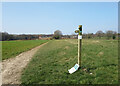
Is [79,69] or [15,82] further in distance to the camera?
[79,69]

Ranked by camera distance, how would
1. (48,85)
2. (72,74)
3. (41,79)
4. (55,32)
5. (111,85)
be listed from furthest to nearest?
(55,32)
(72,74)
(41,79)
(48,85)
(111,85)

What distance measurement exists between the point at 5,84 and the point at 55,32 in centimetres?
12291

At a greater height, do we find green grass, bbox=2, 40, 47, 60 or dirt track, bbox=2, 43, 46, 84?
dirt track, bbox=2, 43, 46, 84

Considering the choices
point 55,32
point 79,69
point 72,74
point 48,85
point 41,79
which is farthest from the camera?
point 55,32

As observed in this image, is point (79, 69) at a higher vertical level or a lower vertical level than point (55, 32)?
lower

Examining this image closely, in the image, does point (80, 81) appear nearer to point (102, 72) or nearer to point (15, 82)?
point (102, 72)

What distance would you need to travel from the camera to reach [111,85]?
343 cm

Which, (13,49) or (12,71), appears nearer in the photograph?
(12,71)

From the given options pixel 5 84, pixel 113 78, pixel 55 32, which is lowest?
pixel 5 84

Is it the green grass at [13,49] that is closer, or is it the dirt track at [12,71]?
the dirt track at [12,71]

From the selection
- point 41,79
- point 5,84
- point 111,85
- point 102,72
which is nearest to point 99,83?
point 111,85

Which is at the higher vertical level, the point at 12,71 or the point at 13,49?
the point at 12,71

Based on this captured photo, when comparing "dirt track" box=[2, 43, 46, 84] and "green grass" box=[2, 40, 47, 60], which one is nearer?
"dirt track" box=[2, 43, 46, 84]

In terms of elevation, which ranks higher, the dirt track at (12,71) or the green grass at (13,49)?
the dirt track at (12,71)
